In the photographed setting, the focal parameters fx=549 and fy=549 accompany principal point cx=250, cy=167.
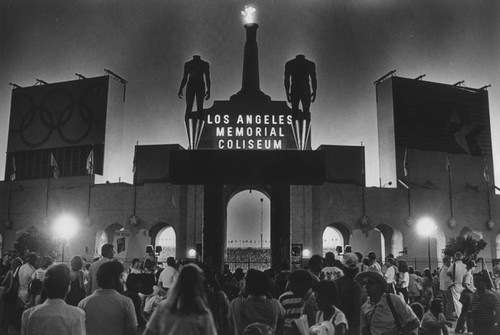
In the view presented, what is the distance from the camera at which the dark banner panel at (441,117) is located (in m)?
43.6

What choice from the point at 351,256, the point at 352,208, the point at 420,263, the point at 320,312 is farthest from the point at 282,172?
the point at 420,263

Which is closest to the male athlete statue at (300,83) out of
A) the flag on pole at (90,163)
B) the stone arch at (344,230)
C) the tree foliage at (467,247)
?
the tree foliage at (467,247)

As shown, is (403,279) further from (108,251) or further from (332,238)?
(332,238)

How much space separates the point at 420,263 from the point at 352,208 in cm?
569

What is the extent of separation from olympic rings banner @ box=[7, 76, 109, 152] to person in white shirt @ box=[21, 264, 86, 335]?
3935cm

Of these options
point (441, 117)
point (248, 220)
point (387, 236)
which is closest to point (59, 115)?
point (248, 220)

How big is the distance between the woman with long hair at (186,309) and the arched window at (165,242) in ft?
111

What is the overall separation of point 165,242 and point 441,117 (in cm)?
2437

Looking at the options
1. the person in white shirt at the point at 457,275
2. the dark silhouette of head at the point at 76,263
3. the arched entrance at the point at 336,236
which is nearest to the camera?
the dark silhouette of head at the point at 76,263

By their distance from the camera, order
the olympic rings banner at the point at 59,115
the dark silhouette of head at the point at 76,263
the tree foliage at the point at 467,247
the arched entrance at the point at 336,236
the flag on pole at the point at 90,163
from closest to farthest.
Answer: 1. the dark silhouette of head at the point at 76,263
2. the tree foliage at the point at 467,247
3. the arched entrance at the point at 336,236
4. the flag on pole at the point at 90,163
5. the olympic rings banner at the point at 59,115

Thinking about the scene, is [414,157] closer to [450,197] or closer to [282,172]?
[450,197]

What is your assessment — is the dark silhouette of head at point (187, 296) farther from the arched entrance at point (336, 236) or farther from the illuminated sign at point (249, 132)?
the arched entrance at point (336, 236)

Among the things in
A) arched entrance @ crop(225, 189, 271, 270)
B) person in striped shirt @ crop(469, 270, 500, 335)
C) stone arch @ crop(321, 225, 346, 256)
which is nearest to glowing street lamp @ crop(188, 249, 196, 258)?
arched entrance @ crop(225, 189, 271, 270)

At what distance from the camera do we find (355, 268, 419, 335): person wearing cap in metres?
5.62
